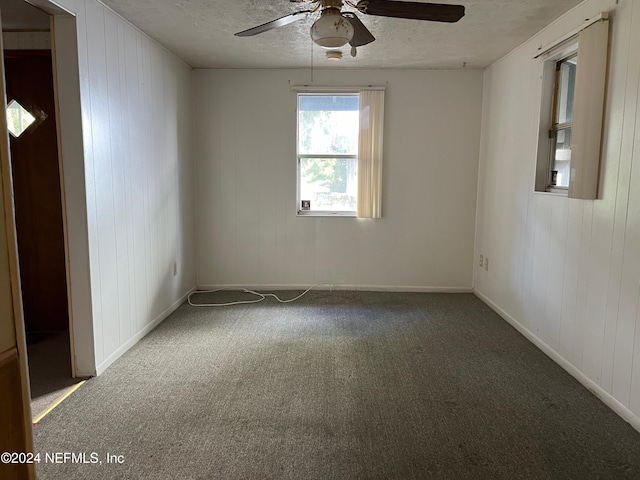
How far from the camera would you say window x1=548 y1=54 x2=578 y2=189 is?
3211 millimetres

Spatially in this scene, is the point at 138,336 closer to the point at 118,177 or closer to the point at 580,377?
the point at 118,177

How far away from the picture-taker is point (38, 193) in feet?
11.5

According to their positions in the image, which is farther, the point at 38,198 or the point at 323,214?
the point at 323,214

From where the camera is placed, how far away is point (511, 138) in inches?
158

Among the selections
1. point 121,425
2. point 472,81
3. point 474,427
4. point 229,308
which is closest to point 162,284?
point 229,308

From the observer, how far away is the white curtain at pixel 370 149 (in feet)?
15.6

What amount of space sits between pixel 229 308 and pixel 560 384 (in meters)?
2.88

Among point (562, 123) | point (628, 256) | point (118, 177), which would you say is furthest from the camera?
point (562, 123)

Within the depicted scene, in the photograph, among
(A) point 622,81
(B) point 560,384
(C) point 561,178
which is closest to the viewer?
(A) point 622,81

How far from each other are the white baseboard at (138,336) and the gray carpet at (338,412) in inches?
2.1

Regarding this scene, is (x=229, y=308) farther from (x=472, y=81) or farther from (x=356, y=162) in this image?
(x=472, y=81)

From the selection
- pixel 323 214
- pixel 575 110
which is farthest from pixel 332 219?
pixel 575 110

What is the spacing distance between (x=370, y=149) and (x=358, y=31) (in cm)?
228

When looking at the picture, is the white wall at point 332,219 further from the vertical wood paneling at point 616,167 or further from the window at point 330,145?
the vertical wood paneling at point 616,167
